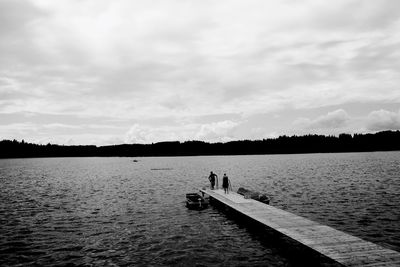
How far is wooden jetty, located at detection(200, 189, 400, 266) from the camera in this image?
53.5ft

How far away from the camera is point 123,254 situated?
73.8 feet

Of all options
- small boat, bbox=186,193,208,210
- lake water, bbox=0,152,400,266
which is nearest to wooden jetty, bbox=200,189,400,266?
lake water, bbox=0,152,400,266

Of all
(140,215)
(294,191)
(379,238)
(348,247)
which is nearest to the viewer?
(348,247)

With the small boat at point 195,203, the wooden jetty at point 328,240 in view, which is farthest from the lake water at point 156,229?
the wooden jetty at point 328,240

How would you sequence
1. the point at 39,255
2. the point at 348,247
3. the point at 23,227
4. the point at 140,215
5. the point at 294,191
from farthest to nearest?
the point at 294,191 < the point at 140,215 < the point at 23,227 < the point at 39,255 < the point at 348,247

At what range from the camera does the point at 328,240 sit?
1933 cm

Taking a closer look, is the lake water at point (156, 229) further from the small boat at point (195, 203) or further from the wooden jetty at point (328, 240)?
the wooden jetty at point (328, 240)

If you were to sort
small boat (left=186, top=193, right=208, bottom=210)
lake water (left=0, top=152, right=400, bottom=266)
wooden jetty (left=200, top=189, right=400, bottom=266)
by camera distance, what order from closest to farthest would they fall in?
1. wooden jetty (left=200, top=189, right=400, bottom=266)
2. lake water (left=0, top=152, right=400, bottom=266)
3. small boat (left=186, top=193, right=208, bottom=210)

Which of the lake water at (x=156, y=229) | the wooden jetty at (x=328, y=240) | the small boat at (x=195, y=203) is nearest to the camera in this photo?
the wooden jetty at (x=328, y=240)

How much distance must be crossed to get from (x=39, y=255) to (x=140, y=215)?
1407 cm

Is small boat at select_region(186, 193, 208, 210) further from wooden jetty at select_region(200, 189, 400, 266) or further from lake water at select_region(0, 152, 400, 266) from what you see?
wooden jetty at select_region(200, 189, 400, 266)

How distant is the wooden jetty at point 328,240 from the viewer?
16.3 meters

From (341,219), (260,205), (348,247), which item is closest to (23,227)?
(260,205)

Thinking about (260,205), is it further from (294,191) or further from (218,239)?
(294,191)
